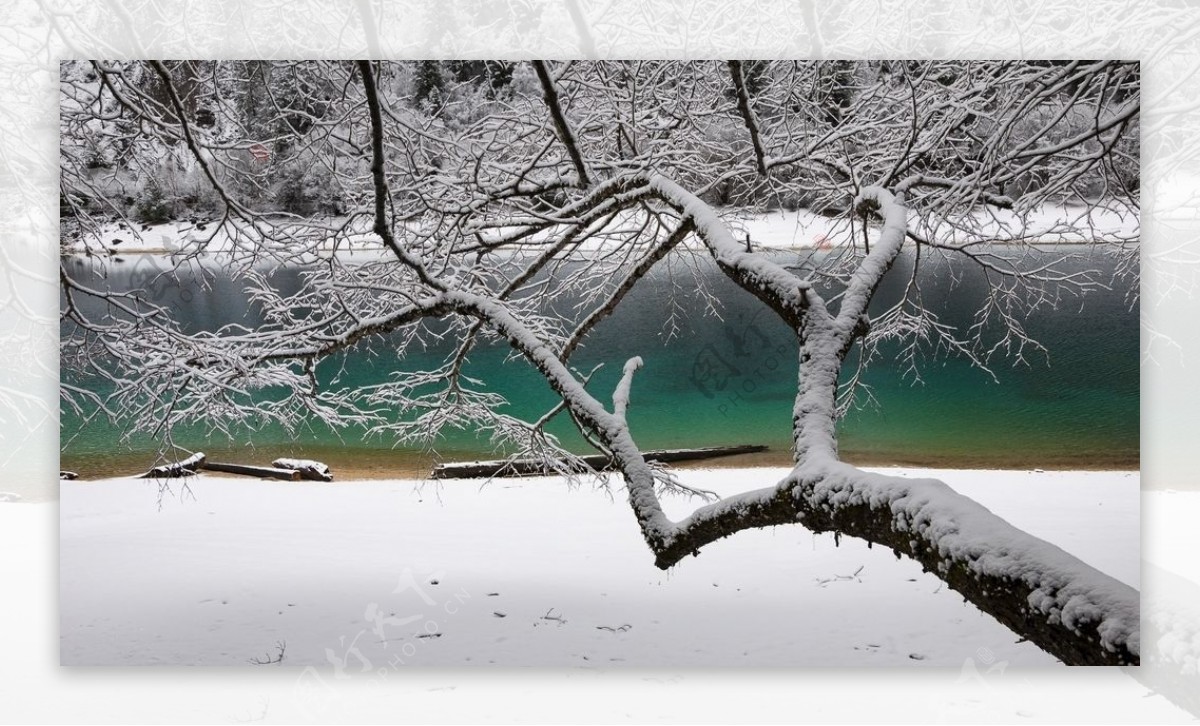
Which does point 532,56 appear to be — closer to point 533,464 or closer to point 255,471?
point 533,464

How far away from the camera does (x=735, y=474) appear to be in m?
2.46

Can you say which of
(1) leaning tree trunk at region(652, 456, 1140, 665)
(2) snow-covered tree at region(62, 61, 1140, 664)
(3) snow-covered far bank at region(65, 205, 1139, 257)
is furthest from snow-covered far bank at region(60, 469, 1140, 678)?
(1) leaning tree trunk at region(652, 456, 1140, 665)

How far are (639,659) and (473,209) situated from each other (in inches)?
45.9

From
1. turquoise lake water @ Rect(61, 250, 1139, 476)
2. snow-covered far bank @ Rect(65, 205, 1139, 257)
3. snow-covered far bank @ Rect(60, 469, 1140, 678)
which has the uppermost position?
snow-covered far bank @ Rect(65, 205, 1139, 257)

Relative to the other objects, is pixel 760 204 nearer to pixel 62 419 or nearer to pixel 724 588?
pixel 724 588

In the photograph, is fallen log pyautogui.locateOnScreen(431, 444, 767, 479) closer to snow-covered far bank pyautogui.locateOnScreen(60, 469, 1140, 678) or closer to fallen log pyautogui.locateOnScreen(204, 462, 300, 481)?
snow-covered far bank pyautogui.locateOnScreen(60, 469, 1140, 678)

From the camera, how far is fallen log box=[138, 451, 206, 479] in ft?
7.89

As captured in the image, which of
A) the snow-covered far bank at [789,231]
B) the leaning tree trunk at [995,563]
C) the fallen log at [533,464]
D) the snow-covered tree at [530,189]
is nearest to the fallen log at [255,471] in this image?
the snow-covered tree at [530,189]

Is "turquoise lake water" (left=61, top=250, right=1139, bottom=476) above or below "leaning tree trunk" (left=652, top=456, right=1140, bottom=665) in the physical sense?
above

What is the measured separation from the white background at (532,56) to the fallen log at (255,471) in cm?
39

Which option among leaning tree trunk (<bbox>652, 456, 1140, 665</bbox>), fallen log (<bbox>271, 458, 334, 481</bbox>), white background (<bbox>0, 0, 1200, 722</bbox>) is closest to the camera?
leaning tree trunk (<bbox>652, 456, 1140, 665</bbox>)

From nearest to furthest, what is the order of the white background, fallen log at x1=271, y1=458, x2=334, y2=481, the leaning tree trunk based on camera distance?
the leaning tree trunk, the white background, fallen log at x1=271, y1=458, x2=334, y2=481

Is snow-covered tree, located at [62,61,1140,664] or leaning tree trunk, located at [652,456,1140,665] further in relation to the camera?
snow-covered tree, located at [62,61,1140,664]

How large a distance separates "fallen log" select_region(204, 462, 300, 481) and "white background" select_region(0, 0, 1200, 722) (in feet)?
1.27
